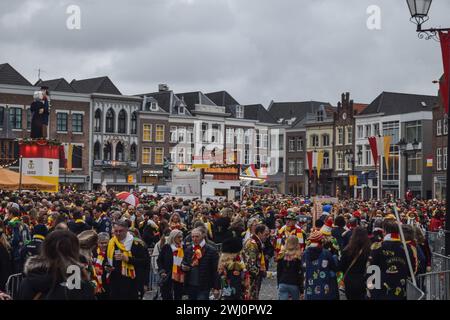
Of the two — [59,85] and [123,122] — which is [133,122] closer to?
[123,122]

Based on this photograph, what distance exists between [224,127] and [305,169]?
36.6 feet

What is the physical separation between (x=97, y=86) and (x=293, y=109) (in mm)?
35107

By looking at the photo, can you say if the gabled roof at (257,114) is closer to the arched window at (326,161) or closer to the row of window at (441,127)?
the arched window at (326,161)

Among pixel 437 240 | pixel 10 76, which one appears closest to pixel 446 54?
pixel 437 240

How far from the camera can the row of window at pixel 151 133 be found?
79.7 metres

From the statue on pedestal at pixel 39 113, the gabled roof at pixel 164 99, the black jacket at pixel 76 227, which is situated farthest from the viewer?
the gabled roof at pixel 164 99

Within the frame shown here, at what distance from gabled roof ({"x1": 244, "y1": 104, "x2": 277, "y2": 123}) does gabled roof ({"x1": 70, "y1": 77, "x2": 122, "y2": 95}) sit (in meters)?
23.0

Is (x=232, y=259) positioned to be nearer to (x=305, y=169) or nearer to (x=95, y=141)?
(x=95, y=141)

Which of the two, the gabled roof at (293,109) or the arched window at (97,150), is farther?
the gabled roof at (293,109)

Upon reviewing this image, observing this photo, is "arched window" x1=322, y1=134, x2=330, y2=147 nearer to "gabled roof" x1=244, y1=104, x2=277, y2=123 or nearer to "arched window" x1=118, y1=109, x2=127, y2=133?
"gabled roof" x1=244, y1=104, x2=277, y2=123

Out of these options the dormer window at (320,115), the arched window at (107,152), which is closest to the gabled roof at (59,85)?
the arched window at (107,152)

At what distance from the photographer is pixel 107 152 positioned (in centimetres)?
7700

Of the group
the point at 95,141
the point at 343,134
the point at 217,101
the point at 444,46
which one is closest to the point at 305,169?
the point at 343,134
